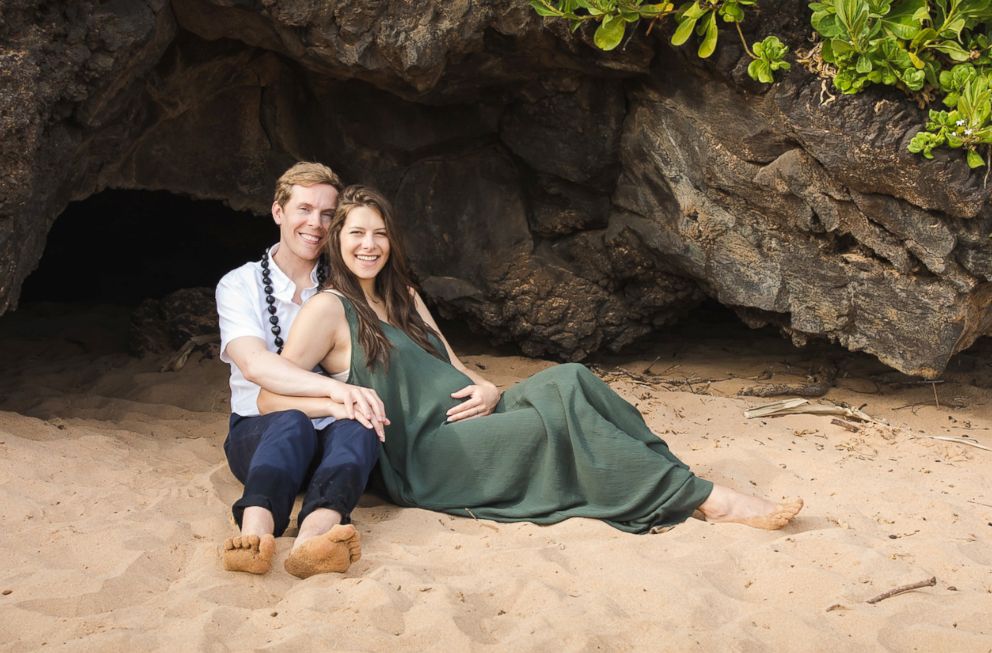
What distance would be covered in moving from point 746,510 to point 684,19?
2.10 m

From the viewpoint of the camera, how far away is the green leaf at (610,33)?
438 cm

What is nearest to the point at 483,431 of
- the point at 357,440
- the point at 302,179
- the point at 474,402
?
the point at 474,402

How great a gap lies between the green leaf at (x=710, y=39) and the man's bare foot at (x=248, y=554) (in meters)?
2.75

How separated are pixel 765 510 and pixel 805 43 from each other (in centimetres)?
207

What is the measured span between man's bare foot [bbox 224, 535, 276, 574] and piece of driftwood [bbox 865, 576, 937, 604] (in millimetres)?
1753

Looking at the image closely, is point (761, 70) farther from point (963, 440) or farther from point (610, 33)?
point (963, 440)

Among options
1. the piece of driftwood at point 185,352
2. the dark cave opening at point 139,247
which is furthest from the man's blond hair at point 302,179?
the dark cave opening at point 139,247

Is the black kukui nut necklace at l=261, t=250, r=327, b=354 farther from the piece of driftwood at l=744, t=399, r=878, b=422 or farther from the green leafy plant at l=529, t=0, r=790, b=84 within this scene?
the piece of driftwood at l=744, t=399, r=878, b=422

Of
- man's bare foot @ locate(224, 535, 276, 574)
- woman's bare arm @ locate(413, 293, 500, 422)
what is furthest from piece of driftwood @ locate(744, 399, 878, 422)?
man's bare foot @ locate(224, 535, 276, 574)

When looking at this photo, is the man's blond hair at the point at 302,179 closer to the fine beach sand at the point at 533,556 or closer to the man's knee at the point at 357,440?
the man's knee at the point at 357,440

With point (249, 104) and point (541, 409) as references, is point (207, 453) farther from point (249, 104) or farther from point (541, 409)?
point (249, 104)

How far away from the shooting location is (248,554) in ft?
9.61

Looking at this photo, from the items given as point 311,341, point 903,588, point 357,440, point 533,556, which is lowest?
point 533,556

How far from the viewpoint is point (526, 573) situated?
2992mm
